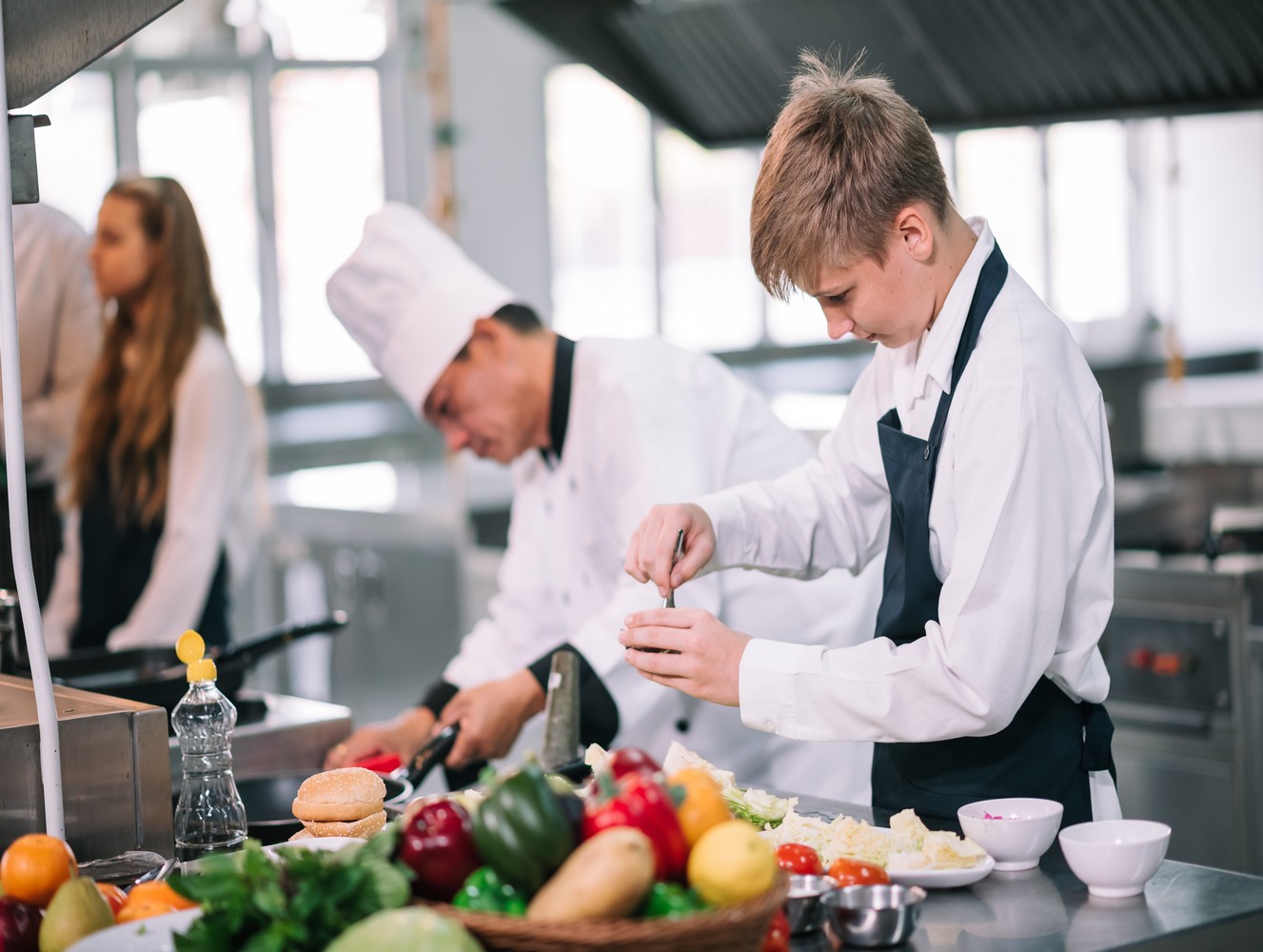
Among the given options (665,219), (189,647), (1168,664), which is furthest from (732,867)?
(665,219)

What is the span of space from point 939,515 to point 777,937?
655 millimetres

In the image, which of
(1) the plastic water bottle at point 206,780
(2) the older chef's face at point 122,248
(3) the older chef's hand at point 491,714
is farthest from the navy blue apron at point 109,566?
(1) the plastic water bottle at point 206,780

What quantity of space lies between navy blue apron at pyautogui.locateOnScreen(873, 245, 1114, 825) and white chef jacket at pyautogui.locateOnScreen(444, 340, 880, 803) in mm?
645

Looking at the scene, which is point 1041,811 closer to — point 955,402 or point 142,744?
point 955,402

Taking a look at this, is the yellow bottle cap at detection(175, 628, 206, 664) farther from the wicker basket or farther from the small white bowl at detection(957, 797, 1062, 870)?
the small white bowl at detection(957, 797, 1062, 870)

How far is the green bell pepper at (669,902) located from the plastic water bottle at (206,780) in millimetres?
730

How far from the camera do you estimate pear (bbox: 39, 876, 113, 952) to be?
4.08 feet

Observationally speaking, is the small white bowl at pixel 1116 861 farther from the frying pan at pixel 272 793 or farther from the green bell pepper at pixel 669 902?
the frying pan at pixel 272 793

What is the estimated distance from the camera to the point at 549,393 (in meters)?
2.68

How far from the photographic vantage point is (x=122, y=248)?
331 centimetres

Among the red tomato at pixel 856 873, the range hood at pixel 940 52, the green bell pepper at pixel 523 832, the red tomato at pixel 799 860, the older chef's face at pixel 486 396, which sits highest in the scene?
the range hood at pixel 940 52

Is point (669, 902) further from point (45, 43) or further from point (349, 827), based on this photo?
point (45, 43)

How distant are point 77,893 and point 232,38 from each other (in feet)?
20.9

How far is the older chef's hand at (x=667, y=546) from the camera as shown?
193 cm
